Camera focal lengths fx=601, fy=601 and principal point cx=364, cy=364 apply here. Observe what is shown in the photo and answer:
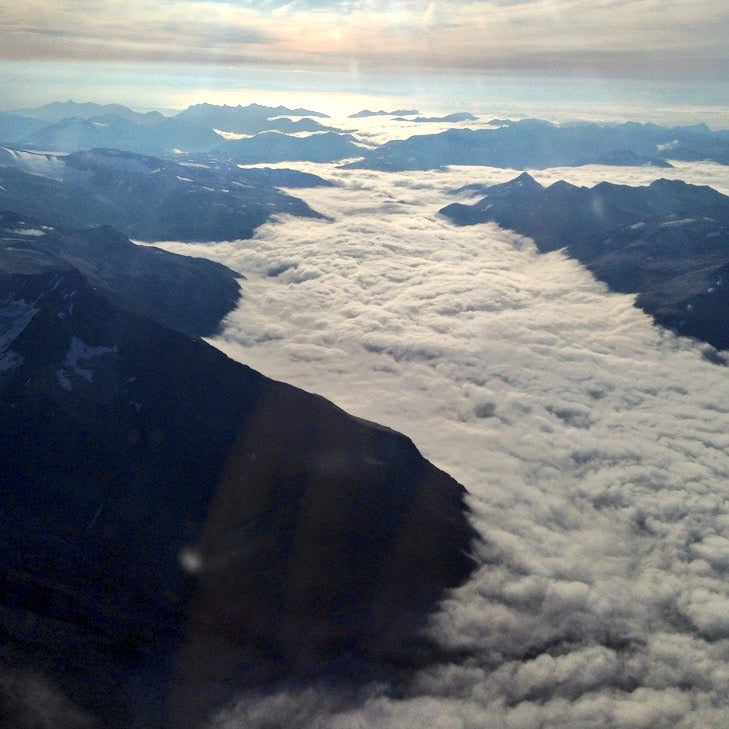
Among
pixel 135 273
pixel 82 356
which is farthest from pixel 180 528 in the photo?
pixel 135 273

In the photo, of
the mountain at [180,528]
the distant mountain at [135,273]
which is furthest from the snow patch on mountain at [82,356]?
the distant mountain at [135,273]

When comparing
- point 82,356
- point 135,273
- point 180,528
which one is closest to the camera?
point 180,528

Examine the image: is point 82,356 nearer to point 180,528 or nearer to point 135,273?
point 180,528

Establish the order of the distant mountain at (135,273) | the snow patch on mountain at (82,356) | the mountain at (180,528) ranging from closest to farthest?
the mountain at (180,528) → the snow patch on mountain at (82,356) → the distant mountain at (135,273)

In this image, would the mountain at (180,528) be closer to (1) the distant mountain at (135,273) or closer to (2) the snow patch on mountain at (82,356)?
(2) the snow patch on mountain at (82,356)

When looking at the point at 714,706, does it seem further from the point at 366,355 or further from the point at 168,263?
the point at 168,263

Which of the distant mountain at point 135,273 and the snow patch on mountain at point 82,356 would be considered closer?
the snow patch on mountain at point 82,356
